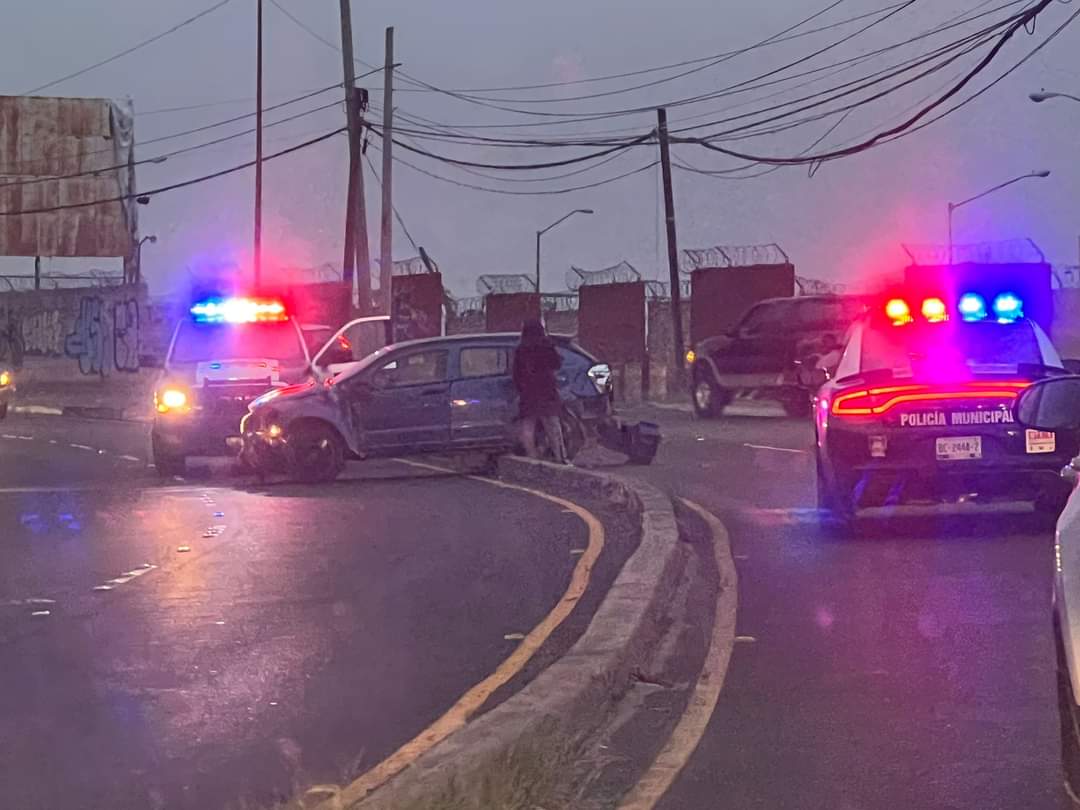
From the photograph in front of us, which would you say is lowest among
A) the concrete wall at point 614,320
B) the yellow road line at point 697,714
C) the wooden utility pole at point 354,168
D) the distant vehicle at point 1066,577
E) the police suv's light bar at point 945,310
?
the yellow road line at point 697,714

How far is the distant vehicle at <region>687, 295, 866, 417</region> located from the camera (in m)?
27.5

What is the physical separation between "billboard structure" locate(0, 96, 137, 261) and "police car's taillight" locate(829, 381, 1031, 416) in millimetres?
45728

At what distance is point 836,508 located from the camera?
41.0ft

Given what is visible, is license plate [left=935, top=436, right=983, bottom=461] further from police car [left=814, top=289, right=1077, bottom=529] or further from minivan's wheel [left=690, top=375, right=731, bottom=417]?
minivan's wheel [left=690, top=375, right=731, bottom=417]

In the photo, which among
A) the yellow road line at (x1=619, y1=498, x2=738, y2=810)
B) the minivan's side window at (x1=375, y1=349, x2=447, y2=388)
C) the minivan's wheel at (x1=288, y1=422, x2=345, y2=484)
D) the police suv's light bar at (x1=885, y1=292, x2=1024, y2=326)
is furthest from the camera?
the minivan's side window at (x1=375, y1=349, x2=447, y2=388)

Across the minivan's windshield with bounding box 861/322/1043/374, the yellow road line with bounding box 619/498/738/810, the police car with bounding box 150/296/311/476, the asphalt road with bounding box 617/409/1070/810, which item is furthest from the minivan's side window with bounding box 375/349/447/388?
the yellow road line with bounding box 619/498/738/810

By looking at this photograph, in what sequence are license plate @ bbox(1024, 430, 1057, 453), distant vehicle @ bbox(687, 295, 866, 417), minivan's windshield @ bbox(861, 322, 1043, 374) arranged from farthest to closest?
1. distant vehicle @ bbox(687, 295, 866, 417)
2. minivan's windshield @ bbox(861, 322, 1043, 374)
3. license plate @ bbox(1024, 430, 1057, 453)

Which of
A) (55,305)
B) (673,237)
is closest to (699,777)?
(673,237)

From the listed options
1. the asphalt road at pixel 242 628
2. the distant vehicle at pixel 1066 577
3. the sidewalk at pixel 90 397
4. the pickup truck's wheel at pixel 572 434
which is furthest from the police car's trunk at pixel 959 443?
the sidewalk at pixel 90 397

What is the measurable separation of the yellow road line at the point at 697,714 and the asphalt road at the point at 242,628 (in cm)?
97

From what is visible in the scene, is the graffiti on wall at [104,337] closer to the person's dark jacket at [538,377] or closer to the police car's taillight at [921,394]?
the person's dark jacket at [538,377]

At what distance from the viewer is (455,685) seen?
733 cm

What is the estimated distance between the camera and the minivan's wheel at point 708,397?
94.9ft

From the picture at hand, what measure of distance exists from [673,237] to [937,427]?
2920cm
